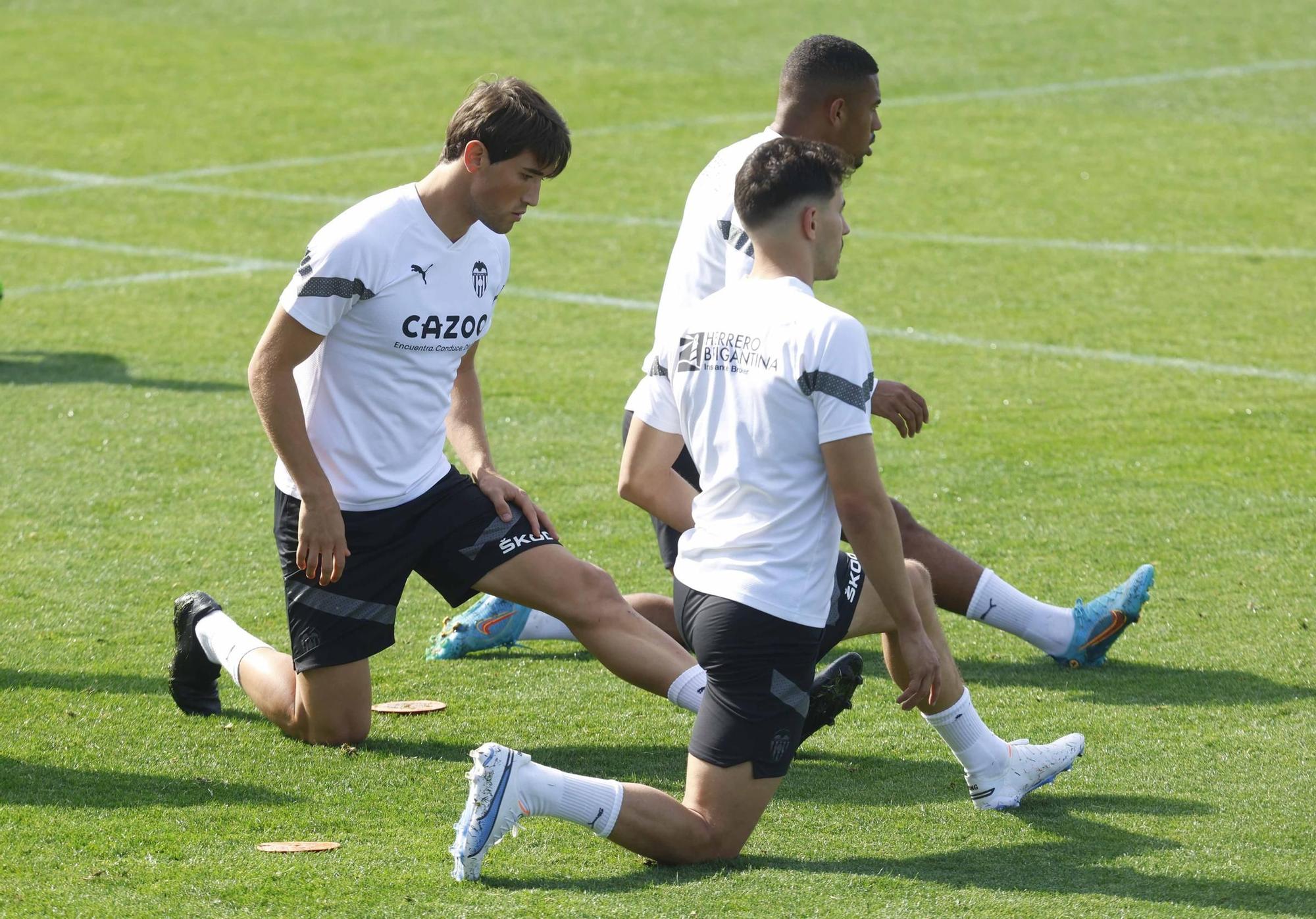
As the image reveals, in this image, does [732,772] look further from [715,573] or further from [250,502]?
[250,502]

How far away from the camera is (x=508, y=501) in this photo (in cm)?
536

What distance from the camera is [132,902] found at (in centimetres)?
411

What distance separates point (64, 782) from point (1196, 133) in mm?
16538

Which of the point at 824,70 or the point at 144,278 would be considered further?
the point at 144,278

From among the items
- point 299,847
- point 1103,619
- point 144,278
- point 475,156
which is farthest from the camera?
point 144,278

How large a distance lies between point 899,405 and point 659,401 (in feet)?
2.17

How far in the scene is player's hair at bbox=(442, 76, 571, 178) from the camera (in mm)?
4891

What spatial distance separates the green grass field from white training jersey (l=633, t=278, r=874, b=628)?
74 centimetres

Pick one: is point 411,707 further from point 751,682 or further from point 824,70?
point 824,70

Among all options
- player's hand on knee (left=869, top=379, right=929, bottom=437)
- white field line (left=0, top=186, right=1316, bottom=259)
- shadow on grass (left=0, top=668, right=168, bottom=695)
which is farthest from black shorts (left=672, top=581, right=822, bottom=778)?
white field line (left=0, top=186, right=1316, bottom=259)

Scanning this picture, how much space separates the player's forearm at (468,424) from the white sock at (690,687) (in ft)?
3.06

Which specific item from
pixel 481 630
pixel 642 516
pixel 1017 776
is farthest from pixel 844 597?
pixel 642 516

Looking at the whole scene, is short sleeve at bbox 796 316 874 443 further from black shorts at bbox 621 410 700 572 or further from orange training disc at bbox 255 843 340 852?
orange training disc at bbox 255 843 340 852

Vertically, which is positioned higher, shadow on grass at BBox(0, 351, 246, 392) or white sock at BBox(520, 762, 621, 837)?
white sock at BBox(520, 762, 621, 837)
